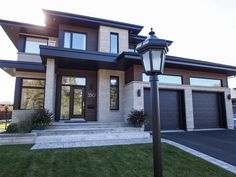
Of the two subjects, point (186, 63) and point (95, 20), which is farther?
point (95, 20)

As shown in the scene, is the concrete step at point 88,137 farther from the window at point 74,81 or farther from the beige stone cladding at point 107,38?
the beige stone cladding at point 107,38

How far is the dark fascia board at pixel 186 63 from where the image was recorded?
28.1 feet

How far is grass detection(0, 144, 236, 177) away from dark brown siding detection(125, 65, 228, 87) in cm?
475

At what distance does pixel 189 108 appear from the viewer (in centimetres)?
1019

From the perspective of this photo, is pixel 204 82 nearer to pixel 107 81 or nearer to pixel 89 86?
pixel 107 81

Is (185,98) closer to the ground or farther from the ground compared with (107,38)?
closer to the ground

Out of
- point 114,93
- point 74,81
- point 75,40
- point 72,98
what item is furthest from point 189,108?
point 75,40

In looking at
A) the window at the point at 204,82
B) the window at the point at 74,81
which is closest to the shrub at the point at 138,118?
the window at the point at 74,81

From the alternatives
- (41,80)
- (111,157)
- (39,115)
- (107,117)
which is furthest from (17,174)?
(41,80)

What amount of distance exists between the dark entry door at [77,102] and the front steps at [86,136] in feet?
7.37

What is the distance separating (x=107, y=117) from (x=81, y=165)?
231 inches

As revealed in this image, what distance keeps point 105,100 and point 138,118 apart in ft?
8.64

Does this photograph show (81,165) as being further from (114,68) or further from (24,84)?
(24,84)

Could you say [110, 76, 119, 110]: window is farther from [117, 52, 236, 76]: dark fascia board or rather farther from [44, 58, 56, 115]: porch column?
[44, 58, 56, 115]: porch column
